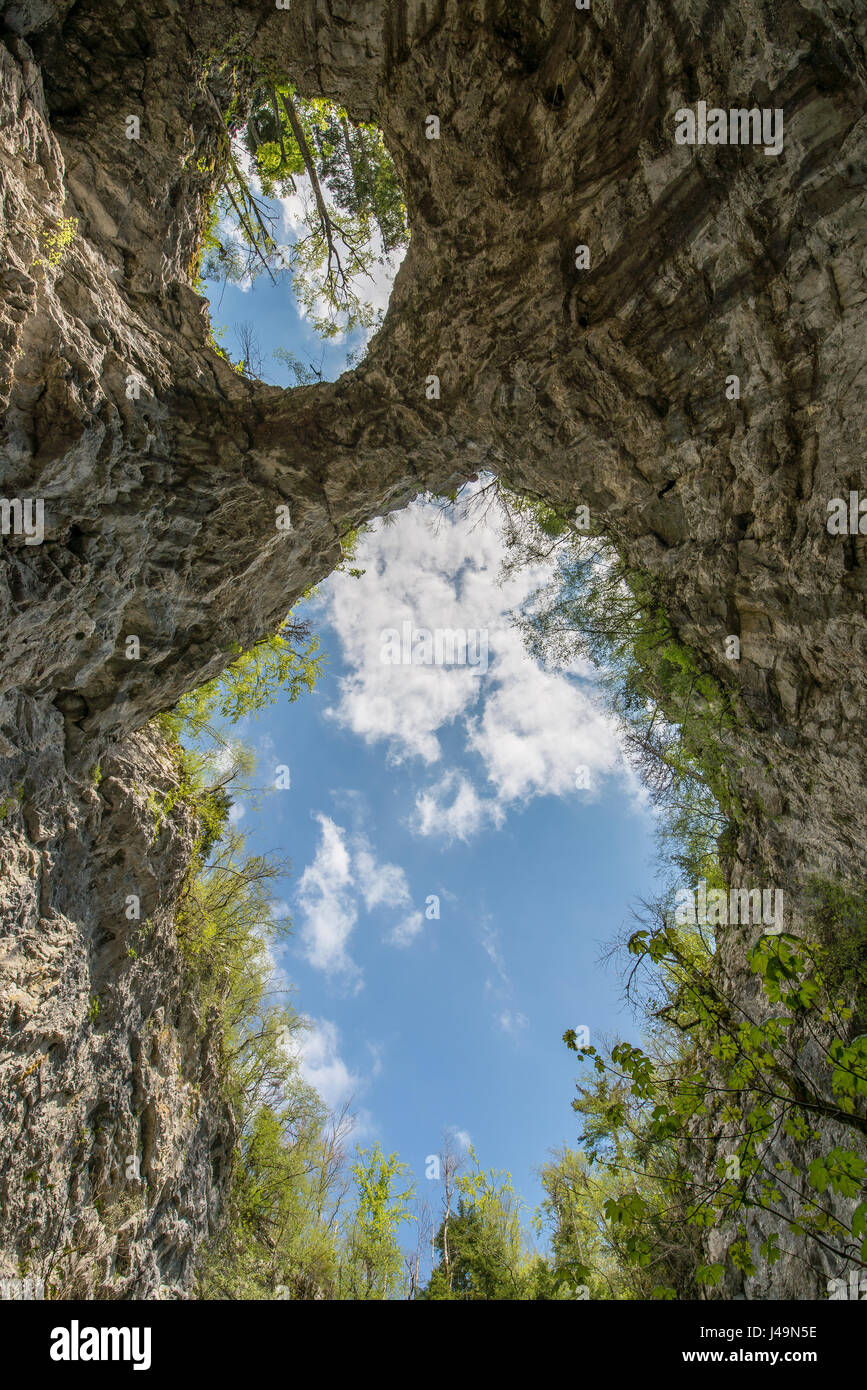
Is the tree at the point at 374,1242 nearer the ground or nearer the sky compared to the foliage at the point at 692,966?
nearer the ground

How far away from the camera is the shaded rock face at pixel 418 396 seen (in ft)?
13.8

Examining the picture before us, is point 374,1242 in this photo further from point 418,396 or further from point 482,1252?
point 418,396

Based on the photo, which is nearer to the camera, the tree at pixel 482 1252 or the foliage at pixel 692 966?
the foliage at pixel 692 966

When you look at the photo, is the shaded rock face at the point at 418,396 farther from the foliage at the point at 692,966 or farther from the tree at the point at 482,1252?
the tree at the point at 482,1252

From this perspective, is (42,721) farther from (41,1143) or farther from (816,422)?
(816,422)

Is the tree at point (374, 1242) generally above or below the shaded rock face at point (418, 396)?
below

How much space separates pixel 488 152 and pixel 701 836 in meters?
8.56

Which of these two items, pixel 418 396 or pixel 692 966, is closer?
pixel 692 966

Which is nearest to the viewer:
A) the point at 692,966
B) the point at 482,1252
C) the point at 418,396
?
the point at 692,966

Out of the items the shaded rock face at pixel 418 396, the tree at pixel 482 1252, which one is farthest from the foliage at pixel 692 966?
the tree at pixel 482 1252

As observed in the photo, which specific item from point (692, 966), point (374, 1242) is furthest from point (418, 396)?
point (374, 1242)

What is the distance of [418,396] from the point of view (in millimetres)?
6453

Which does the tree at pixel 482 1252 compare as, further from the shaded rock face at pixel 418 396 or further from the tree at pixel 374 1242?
the shaded rock face at pixel 418 396
